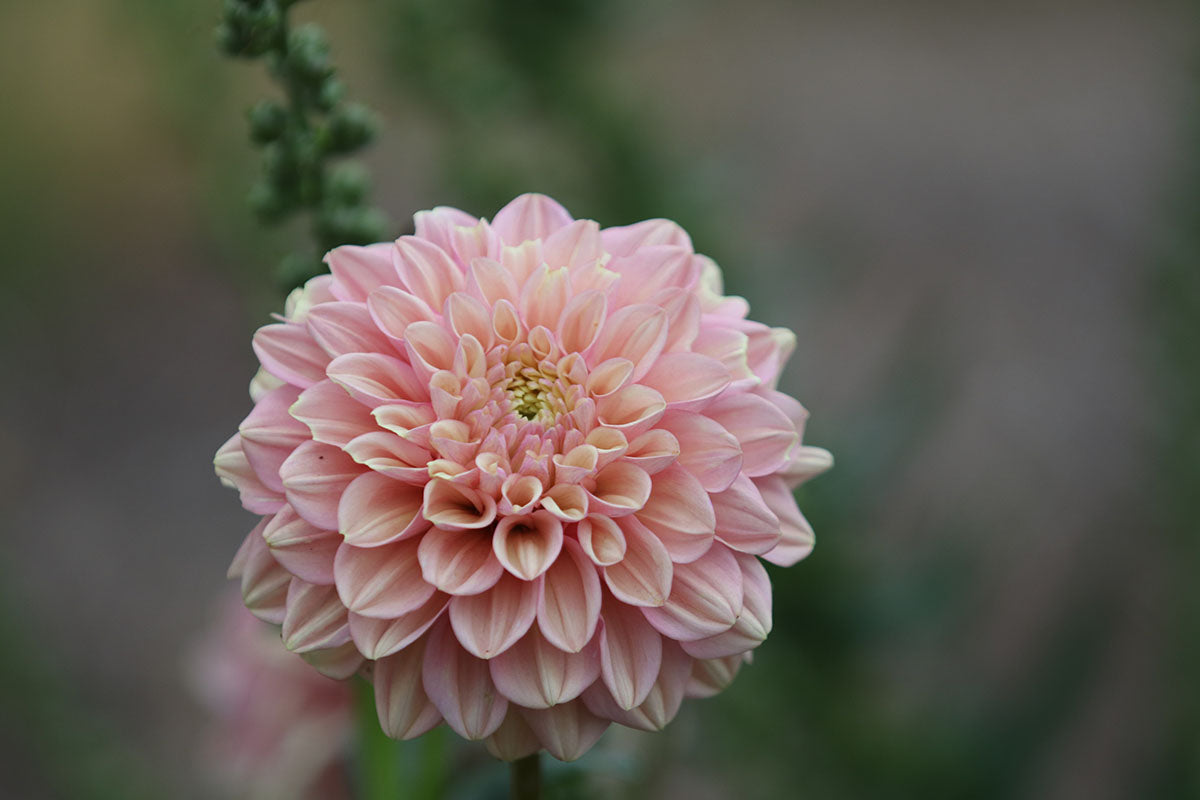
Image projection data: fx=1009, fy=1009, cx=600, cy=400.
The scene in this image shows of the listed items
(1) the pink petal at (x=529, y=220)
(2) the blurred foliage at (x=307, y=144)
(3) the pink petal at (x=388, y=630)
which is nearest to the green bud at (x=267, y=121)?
(2) the blurred foliage at (x=307, y=144)

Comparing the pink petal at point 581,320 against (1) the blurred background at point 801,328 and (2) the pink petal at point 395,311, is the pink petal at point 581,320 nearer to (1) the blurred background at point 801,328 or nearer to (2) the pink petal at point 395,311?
(2) the pink petal at point 395,311

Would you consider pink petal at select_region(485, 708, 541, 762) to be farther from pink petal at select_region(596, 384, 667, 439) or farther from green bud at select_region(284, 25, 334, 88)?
green bud at select_region(284, 25, 334, 88)

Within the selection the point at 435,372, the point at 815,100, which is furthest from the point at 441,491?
the point at 815,100

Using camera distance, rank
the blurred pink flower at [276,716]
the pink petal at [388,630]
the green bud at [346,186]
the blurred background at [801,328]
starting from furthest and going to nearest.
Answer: the blurred background at [801,328] < the blurred pink flower at [276,716] < the green bud at [346,186] < the pink petal at [388,630]

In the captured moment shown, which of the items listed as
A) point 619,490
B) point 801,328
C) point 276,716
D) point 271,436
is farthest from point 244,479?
point 801,328

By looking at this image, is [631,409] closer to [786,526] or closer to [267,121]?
[786,526]

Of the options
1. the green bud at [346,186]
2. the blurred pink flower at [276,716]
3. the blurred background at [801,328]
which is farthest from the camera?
the blurred background at [801,328]

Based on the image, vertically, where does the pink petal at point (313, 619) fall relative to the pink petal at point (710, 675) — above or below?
below
